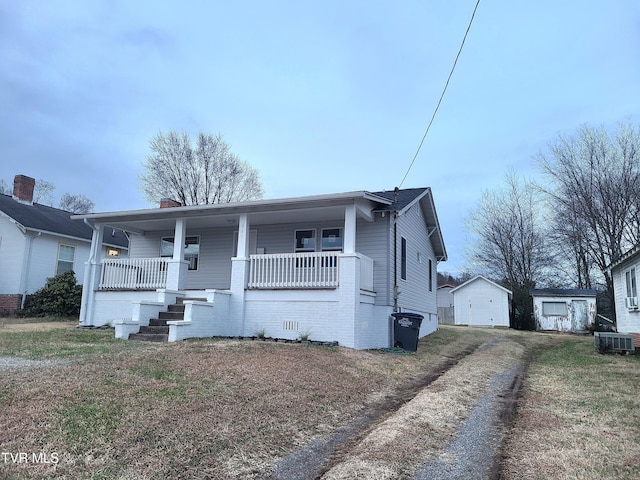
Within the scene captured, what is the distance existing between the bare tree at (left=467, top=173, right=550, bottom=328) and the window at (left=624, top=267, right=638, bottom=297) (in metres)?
18.1

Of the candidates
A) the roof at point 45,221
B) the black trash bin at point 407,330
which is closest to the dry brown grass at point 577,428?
the black trash bin at point 407,330

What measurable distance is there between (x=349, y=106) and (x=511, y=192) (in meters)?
24.6

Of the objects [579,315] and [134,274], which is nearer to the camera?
[134,274]

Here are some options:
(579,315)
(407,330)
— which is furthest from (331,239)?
(579,315)

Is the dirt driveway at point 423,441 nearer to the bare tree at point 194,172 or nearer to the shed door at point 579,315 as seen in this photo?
the shed door at point 579,315

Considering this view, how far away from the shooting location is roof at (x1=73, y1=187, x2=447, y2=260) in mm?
11570

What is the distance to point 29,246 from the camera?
19625mm

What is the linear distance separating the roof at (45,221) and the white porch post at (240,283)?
12418 mm

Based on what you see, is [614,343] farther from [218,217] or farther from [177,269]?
[177,269]

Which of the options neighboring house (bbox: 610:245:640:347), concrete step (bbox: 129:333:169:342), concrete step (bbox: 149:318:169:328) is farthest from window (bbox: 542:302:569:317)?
concrete step (bbox: 129:333:169:342)

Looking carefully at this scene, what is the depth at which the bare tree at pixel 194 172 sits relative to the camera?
33.8 metres

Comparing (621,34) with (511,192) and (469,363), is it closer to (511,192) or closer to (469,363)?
(469,363)

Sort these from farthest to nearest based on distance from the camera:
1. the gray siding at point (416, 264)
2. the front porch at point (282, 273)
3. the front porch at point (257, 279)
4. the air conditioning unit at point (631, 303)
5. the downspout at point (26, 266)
Answer: 1. the downspout at point (26, 266)
2. the gray siding at point (416, 264)
3. the air conditioning unit at point (631, 303)
4. the front porch at point (282, 273)
5. the front porch at point (257, 279)

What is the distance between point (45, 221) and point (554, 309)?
29.0 meters
